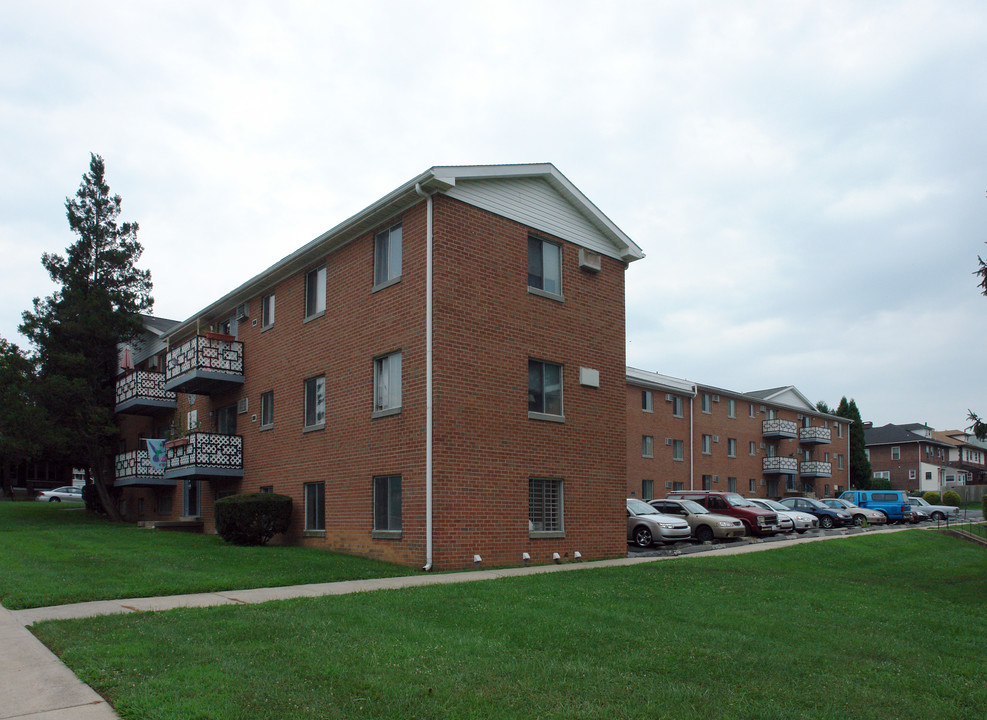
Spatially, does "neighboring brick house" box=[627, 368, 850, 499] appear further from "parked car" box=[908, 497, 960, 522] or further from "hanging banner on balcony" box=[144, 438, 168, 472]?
"hanging banner on balcony" box=[144, 438, 168, 472]

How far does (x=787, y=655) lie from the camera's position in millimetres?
7629

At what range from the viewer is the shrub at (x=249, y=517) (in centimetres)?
1984

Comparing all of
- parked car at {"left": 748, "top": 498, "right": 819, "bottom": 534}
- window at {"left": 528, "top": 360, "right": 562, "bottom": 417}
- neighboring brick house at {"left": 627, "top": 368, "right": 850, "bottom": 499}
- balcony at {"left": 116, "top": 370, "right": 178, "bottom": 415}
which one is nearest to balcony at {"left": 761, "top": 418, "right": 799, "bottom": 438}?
neighboring brick house at {"left": 627, "top": 368, "right": 850, "bottom": 499}

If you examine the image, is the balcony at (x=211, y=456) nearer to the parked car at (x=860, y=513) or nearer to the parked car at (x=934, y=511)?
the parked car at (x=860, y=513)

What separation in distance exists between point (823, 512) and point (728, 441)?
13369 millimetres

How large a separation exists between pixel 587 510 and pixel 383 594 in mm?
9185

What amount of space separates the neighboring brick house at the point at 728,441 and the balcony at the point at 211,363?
21405mm

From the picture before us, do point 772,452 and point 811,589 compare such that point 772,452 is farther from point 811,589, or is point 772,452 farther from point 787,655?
point 787,655

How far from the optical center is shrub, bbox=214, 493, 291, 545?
19844 millimetres

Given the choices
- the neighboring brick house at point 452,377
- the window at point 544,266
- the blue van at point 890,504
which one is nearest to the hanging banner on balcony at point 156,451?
the neighboring brick house at point 452,377

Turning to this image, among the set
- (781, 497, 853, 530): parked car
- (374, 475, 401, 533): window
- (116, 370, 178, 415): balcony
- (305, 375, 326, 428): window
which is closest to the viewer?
(374, 475, 401, 533): window

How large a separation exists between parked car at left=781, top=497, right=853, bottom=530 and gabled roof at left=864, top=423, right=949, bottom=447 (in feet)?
136

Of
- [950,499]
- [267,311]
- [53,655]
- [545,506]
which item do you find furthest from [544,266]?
[950,499]

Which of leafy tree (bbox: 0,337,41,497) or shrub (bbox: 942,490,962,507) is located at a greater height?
leafy tree (bbox: 0,337,41,497)
